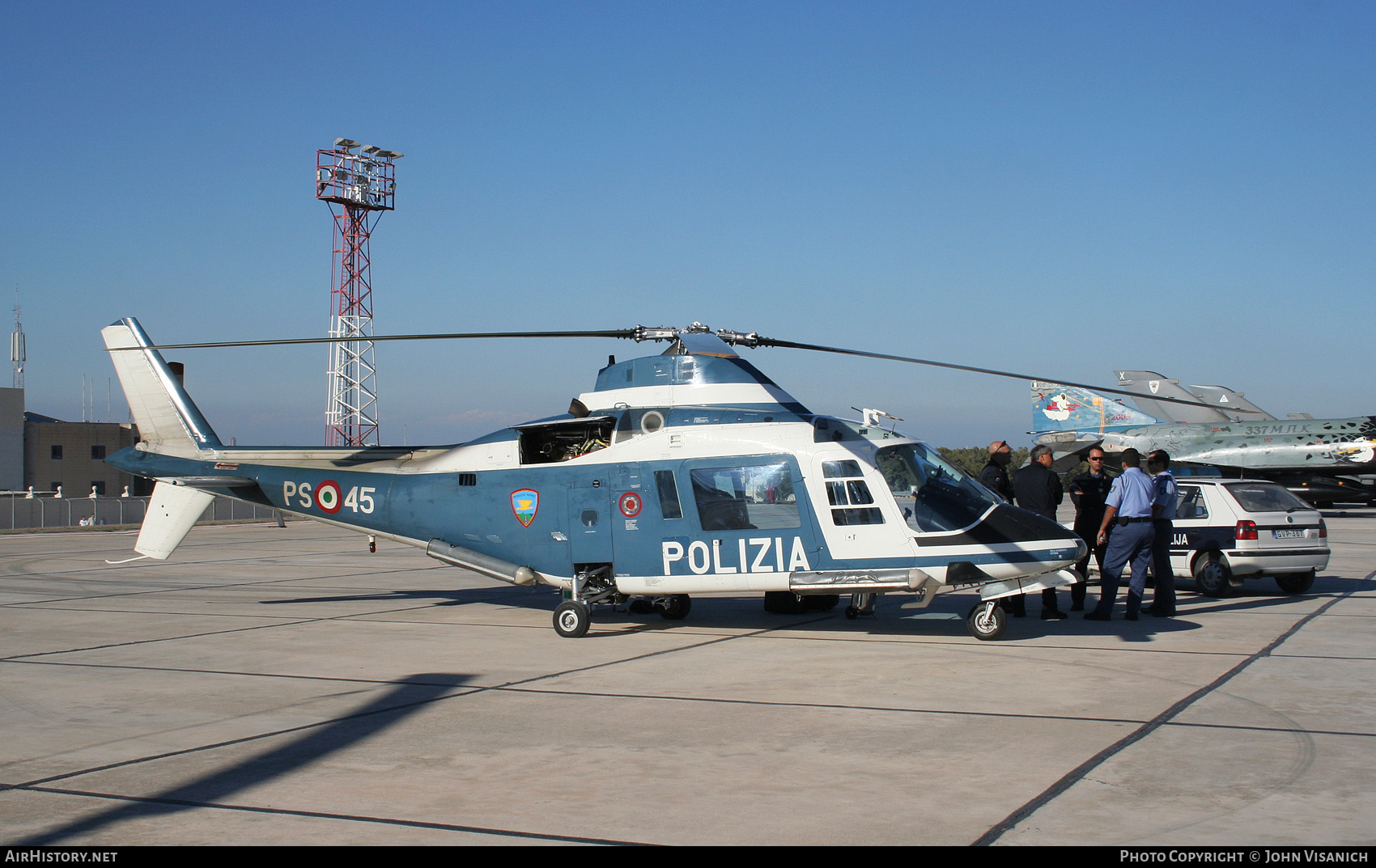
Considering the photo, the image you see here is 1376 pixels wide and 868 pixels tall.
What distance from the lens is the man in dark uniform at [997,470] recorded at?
12547 millimetres

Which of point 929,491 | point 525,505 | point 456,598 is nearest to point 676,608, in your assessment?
point 525,505

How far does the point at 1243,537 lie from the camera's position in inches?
521

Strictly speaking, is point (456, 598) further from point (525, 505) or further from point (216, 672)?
point (216, 672)

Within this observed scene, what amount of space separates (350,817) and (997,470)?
959cm

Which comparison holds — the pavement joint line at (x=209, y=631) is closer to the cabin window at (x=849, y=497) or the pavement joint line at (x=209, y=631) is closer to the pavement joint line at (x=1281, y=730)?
the cabin window at (x=849, y=497)

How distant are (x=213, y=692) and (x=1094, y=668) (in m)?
7.00

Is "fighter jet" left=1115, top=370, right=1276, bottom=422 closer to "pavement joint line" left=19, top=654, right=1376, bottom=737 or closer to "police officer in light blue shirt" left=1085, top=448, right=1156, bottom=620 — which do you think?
"police officer in light blue shirt" left=1085, top=448, right=1156, bottom=620

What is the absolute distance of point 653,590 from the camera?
11.0 metres

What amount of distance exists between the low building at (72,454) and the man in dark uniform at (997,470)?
58.0 metres

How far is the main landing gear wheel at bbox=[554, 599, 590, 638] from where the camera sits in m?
10.7

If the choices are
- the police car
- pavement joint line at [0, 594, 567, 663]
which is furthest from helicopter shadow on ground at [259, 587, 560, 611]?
the police car

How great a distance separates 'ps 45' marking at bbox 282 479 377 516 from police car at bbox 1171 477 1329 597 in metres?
10.5

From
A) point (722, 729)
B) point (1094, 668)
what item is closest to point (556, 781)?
point (722, 729)

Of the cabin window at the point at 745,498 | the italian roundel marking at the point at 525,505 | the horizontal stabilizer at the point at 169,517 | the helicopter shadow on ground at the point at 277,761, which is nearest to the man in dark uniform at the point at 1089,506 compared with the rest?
the cabin window at the point at 745,498
